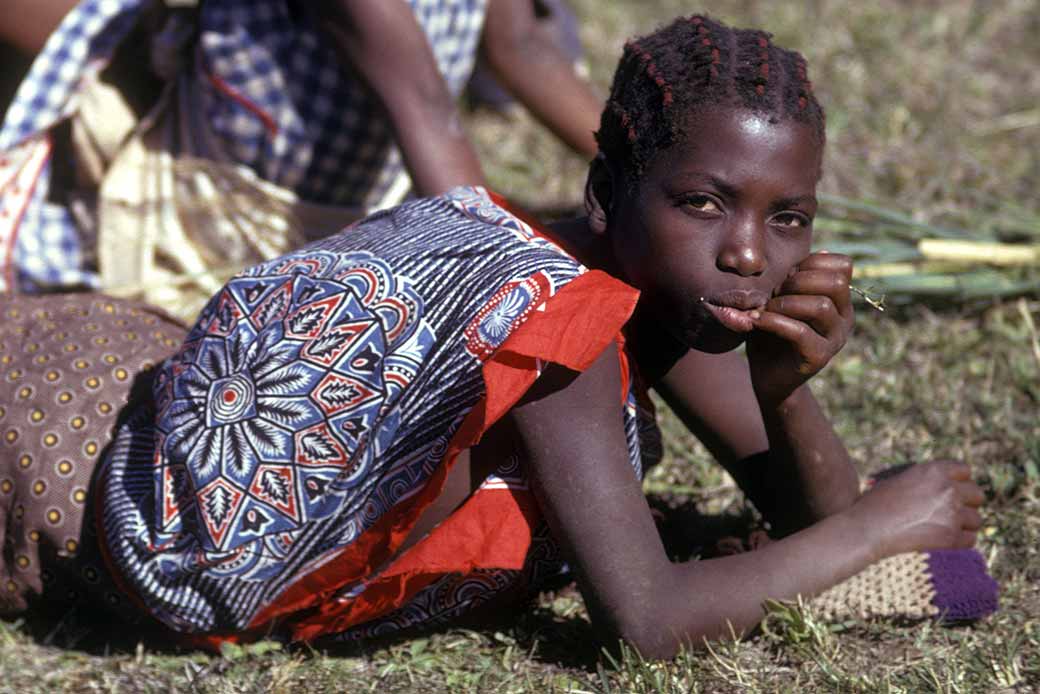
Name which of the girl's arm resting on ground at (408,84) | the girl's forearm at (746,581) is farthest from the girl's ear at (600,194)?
the girl's arm resting on ground at (408,84)

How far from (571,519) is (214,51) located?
1685 mm

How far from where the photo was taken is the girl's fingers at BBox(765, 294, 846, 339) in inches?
72.4

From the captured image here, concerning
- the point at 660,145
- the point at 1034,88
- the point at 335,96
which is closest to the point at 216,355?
the point at 660,145

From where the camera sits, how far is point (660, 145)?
1.90 m

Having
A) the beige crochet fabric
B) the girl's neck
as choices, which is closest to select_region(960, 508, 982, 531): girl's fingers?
the beige crochet fabric

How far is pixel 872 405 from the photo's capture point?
2.94 m

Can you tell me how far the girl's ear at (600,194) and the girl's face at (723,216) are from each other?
0.31 ft

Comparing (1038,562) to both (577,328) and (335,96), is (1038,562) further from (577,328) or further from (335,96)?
(335,96)

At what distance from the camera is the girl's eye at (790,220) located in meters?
1.90

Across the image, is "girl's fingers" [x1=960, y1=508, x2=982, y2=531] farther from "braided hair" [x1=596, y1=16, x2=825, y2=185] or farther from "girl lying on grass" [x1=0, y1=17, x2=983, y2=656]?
"braided hair" [x1=596, y1=16, x2=825, y2=185]

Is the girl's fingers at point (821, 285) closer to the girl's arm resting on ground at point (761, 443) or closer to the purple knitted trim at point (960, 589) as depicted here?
the girl's arm resting on ground at point (761, 443)

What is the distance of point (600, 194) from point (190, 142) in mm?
1563

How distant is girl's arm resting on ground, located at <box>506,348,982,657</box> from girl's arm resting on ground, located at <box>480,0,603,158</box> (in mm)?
1596

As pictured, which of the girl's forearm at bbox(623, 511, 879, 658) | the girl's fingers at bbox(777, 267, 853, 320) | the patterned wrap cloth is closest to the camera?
the girl's fingers at bbox(777, 267, 853, 320)
